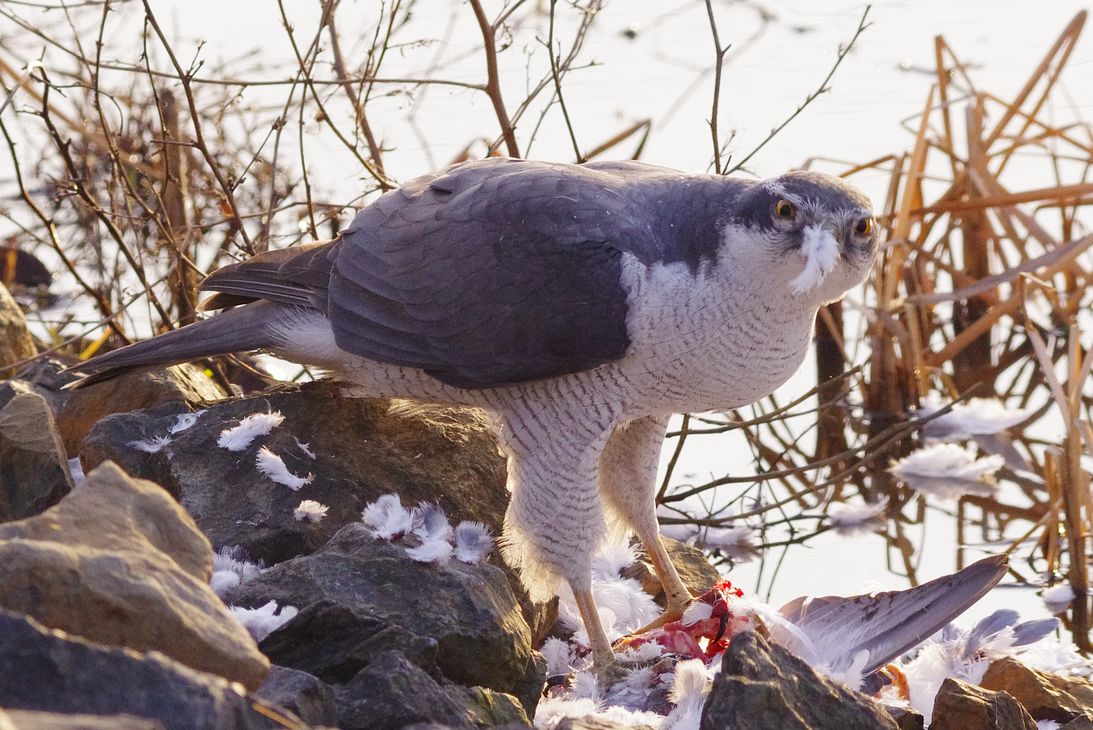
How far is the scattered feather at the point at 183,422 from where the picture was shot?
391cm

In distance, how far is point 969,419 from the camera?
586 centimetres

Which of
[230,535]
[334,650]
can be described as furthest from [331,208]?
[334,650]

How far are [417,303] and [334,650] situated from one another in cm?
120

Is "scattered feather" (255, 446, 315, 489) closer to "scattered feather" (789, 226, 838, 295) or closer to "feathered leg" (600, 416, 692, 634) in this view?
"feathered leg" (600, 416, 692, 634)

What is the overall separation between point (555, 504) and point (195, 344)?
1.14m

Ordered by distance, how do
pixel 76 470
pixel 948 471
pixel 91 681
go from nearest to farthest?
pixel 91 681 → pixel 76 470 → pixel 948 471

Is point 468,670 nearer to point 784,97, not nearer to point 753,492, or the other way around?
point 753,492

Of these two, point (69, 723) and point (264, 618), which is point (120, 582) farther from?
point (264, 618)

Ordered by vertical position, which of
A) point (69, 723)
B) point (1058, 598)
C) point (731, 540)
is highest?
point (731, 540)

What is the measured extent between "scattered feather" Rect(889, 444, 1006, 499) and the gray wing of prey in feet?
7.03

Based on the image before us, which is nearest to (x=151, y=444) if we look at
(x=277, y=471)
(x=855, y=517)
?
(x=277, y=471)

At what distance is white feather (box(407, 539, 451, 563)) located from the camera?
309cm

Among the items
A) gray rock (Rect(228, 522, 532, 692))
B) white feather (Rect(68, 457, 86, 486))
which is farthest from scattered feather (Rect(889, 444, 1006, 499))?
white feather (Rect(68, 457, 86, 486))

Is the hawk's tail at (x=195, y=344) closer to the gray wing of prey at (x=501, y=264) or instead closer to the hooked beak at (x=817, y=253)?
the gray wing of prey at (x=501, y=264)
